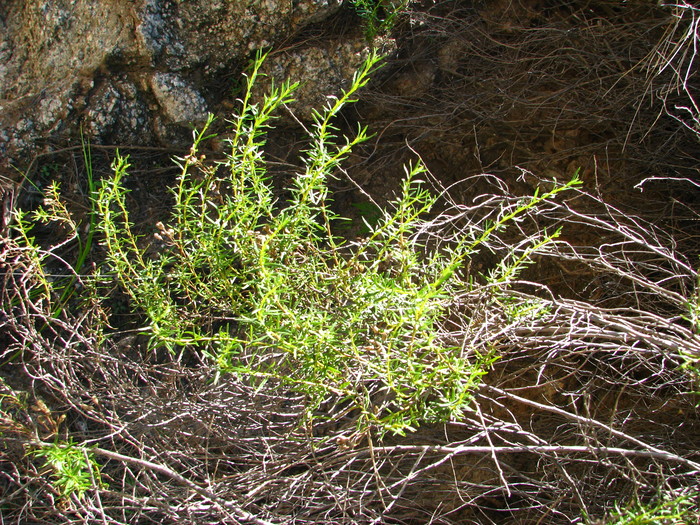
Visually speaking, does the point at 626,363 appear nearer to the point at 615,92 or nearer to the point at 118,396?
the point at 615,92

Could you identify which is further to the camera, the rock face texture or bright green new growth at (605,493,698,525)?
the rock face texture

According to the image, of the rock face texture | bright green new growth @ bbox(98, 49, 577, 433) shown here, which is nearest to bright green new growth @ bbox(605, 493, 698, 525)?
bright green new growth @ bbox(98, 49, 577, 433)

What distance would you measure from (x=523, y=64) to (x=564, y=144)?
1.45 ft

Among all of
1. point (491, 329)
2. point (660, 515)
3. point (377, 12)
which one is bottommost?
point (660, 515)

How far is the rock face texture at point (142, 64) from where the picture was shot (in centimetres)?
261

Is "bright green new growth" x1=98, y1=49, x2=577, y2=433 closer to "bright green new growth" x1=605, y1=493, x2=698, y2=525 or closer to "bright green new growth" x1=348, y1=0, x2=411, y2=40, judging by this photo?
"bright green new growth" x1=605, y1=493, x2=698, y2=525

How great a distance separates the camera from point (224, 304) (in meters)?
1.71

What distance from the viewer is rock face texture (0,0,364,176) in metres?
2.61

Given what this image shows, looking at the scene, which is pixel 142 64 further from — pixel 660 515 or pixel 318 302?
pixel 660 515

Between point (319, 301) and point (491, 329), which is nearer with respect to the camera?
point (319, 301)

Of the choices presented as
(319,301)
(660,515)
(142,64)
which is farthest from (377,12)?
(660,515)

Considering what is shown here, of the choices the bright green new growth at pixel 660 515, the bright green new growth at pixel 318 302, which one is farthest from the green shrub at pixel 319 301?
the bright green new growth at pixel 660 515

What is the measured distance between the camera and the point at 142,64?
2.65m

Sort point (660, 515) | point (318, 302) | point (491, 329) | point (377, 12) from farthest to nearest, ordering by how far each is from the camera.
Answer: point (377, 12) < point (491, 329) < point (318, 302) < point (660, 515)
